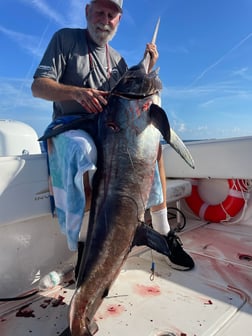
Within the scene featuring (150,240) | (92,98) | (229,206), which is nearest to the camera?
(150,240)

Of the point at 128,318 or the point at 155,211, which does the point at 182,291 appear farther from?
the point at 155,211

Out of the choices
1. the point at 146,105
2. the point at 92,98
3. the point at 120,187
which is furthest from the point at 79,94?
the point at 120,187

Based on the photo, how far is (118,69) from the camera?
2689mm

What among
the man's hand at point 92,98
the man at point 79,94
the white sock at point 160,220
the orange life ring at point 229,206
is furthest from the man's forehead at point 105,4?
the orange life ring at point 229,206

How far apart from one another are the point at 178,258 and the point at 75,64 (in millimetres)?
1730

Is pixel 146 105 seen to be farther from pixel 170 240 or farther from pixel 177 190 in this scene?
pixel 177 190

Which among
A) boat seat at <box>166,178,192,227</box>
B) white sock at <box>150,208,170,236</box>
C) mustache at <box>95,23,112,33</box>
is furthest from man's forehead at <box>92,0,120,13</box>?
boat seat at <box>166,178,192,227</box>

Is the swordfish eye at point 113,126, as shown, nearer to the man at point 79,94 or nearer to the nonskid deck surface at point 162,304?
the man at point 79,94

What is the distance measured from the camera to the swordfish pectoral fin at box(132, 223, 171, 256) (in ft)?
5.50

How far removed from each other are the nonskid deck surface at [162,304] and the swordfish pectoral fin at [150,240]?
42 cm

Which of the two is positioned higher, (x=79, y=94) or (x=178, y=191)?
(x=79, y=94)

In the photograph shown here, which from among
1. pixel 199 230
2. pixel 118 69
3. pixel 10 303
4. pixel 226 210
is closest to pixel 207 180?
pixel 226 210

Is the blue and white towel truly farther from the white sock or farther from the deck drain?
the deck drain

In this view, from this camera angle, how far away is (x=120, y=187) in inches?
66.6
